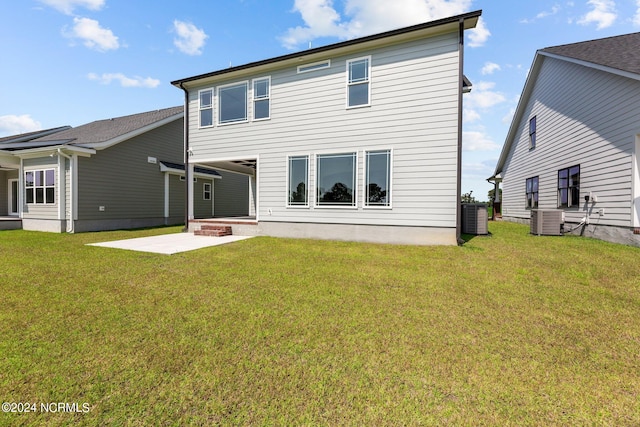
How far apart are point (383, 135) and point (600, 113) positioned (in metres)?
6.92

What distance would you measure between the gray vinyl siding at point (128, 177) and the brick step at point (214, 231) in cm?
555

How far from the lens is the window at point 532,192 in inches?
518

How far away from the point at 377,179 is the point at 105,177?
488 inches

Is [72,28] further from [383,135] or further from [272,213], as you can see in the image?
[383,135]

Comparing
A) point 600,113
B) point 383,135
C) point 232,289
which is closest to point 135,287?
point 232,289

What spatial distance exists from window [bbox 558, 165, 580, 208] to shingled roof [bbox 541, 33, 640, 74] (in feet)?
11.0

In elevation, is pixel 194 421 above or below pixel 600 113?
below

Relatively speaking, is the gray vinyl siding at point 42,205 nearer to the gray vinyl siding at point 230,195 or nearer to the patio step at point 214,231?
the patio step at point 214,231

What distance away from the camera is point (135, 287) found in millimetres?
4285

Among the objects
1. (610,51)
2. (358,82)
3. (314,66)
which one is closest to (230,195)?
(314,66)

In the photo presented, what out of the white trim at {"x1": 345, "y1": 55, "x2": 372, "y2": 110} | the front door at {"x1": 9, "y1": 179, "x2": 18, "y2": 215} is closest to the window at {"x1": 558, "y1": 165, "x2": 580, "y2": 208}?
the white trim at {"x1": 345, "y1": 55, "x2": 372, "y2": 110}

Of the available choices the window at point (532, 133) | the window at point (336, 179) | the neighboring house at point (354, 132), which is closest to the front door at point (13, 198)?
the neighboring house at point (354, 132)

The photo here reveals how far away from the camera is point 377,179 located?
328 inches

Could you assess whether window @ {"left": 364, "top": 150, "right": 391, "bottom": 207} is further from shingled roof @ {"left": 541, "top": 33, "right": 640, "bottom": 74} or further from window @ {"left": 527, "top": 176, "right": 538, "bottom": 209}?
window @ {"left": 527, "top": 176, "right": 538, "bottom": 209}
